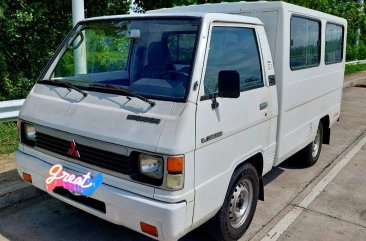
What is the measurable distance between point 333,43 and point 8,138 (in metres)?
5.17

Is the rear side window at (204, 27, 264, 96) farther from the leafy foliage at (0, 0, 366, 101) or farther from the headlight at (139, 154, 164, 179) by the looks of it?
the leafy foliage at (0, 0, 366, 101)

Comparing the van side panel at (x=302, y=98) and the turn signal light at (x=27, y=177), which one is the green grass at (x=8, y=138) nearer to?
the turn signal light at (x=27, y=177)

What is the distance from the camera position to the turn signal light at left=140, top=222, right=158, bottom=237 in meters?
2.64

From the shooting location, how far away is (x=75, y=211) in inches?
160

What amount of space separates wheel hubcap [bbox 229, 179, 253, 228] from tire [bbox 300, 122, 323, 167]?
2208mm

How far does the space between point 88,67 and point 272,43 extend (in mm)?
1923

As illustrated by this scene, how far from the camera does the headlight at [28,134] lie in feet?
11.3

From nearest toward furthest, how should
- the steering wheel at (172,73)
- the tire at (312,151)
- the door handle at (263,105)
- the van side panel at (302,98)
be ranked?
the steering wheel at (172,73) → the door handle at (263,105) → the van side panel at (302,98) → the tire at (312,151)

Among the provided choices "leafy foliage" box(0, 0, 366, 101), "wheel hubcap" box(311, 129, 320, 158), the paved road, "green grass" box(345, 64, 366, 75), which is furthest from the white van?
"green grass" box(345, 64, 366, 75)

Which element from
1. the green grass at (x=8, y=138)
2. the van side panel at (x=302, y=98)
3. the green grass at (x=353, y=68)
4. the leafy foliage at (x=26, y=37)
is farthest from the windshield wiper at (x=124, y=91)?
the green grass at (x=353, y=68)

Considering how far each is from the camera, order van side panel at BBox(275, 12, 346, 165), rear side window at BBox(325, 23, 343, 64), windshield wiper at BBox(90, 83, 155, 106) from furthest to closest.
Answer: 1. rear side window at BBox(325, 23, 343, 64)
2. van side panel at BBox(275, 12, 346, 165)
3. windshield wiper at BBox(90, 83, 155, 106)

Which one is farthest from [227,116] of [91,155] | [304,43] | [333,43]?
[333,43]

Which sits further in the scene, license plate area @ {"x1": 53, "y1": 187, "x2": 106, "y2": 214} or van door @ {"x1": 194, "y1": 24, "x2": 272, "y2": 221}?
license plate area @ {"x1": 53, "y1": 187, "x2": 106, "y2": 214}

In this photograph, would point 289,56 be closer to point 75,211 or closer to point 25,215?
point 75,211
